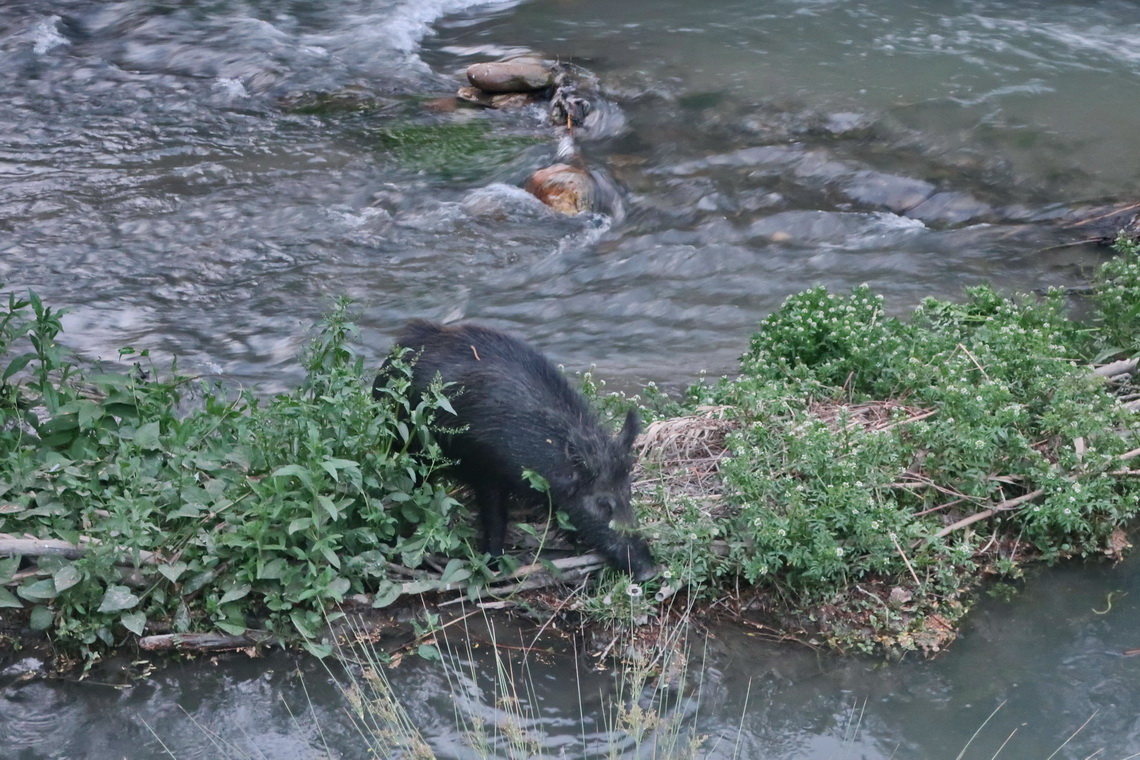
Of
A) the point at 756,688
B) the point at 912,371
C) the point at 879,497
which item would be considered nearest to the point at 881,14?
the point at 912,371

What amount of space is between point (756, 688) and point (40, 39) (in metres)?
15.5

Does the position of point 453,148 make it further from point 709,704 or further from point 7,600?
point 709,704

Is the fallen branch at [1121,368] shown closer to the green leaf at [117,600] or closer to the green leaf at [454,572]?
the green leaf at [454,572]

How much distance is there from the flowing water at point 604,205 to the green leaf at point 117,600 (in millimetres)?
361

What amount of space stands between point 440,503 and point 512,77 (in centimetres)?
987

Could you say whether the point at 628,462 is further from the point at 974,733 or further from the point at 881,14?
the point at 881,14

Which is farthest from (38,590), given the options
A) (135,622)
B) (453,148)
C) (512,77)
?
(512,77)

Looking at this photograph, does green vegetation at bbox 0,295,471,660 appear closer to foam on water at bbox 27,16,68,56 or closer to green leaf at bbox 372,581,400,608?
green leaf at bbox 372,581,400,608

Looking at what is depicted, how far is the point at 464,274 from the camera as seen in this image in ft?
33.0

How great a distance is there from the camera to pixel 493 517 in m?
5.48

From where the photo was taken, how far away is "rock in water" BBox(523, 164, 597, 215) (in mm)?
11172

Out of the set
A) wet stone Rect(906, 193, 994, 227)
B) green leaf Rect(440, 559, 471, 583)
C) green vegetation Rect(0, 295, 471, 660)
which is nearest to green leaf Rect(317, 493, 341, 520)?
green vegetation Rect(0, 295, 471, 660)

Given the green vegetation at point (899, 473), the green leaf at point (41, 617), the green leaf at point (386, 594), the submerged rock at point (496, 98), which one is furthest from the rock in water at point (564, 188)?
the green leaf at point (41, 617)

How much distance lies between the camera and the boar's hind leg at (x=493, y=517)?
18.0ft
